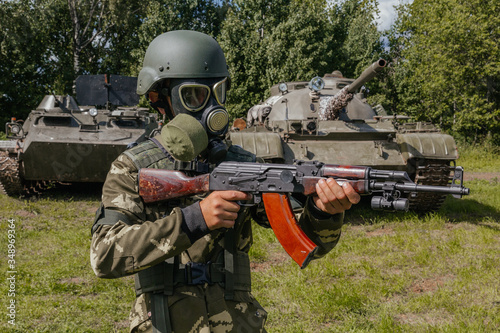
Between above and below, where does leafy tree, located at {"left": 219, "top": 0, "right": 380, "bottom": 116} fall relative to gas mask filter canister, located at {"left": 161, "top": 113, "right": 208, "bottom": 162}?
above

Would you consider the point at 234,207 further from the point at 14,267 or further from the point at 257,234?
the point at 257,234

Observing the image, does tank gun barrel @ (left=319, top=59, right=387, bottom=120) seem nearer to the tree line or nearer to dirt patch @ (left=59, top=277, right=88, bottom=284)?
dirt patch @ (left=59, top=277, right=88, bottom=284)

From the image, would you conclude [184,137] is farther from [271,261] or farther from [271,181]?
[271,261]

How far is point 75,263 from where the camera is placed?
5.64 meters

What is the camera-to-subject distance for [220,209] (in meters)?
1.77

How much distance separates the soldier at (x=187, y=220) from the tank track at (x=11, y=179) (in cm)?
745

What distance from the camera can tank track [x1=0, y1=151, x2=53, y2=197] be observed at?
865cm

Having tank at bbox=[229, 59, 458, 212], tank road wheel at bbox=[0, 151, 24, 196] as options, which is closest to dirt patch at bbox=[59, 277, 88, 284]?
tank at bbox=[229, 59, 458, 212]

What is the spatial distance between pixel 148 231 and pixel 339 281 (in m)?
3.75

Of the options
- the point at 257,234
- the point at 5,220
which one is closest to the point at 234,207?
the point at 257,234

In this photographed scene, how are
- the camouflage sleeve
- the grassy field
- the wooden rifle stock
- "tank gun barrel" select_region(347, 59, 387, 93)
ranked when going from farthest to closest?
"tank gun barrel" select_region(347, 59, 387, 93) → the grassy field → the wooden rifle stock → the camouflage sleeve

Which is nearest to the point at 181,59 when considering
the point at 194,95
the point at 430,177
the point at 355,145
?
the point at 194,95

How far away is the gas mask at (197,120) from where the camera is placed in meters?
1.86

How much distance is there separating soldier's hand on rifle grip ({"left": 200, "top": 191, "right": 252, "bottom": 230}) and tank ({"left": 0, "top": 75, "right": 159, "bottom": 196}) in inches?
289
